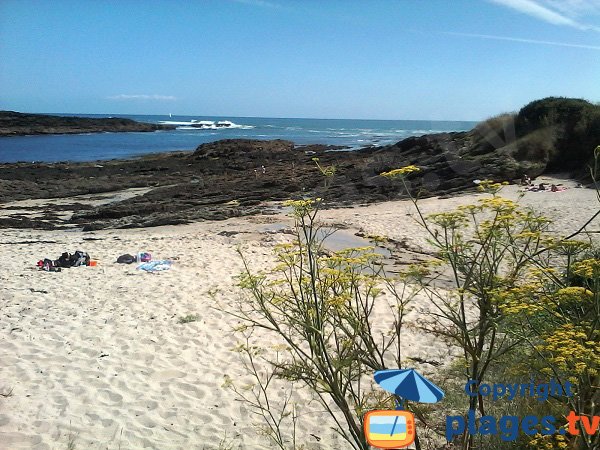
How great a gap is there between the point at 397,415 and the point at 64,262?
27.0 ft

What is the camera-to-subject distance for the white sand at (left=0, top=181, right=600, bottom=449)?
378 cm

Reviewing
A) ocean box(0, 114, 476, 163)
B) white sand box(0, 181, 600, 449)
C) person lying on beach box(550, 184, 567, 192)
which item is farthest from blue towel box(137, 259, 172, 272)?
ocean box(0, 114, 476, 163)

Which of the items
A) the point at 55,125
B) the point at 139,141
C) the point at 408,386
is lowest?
the point at 408,386

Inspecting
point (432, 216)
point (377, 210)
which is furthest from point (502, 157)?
point (432, 216)

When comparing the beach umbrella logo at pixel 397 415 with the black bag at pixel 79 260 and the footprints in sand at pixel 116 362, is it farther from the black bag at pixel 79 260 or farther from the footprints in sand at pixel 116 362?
the black bag at pixel 79 260

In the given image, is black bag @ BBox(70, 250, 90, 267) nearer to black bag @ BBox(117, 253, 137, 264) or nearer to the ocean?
black bag @ BBox(117, 253, 137, 264)

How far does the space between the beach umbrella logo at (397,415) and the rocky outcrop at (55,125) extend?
6916 centimetres

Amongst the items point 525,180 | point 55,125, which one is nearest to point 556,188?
point 525,180

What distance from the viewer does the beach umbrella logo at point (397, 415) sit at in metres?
2.25

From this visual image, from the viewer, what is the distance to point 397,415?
7.72ft

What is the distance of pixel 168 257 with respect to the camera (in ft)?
32.2

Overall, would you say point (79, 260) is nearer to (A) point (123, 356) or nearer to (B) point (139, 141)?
(A) point (123, 356)

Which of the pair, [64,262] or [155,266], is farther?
[64,262]

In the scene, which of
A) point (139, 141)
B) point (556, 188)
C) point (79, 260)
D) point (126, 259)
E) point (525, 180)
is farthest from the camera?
point (139, 141)
